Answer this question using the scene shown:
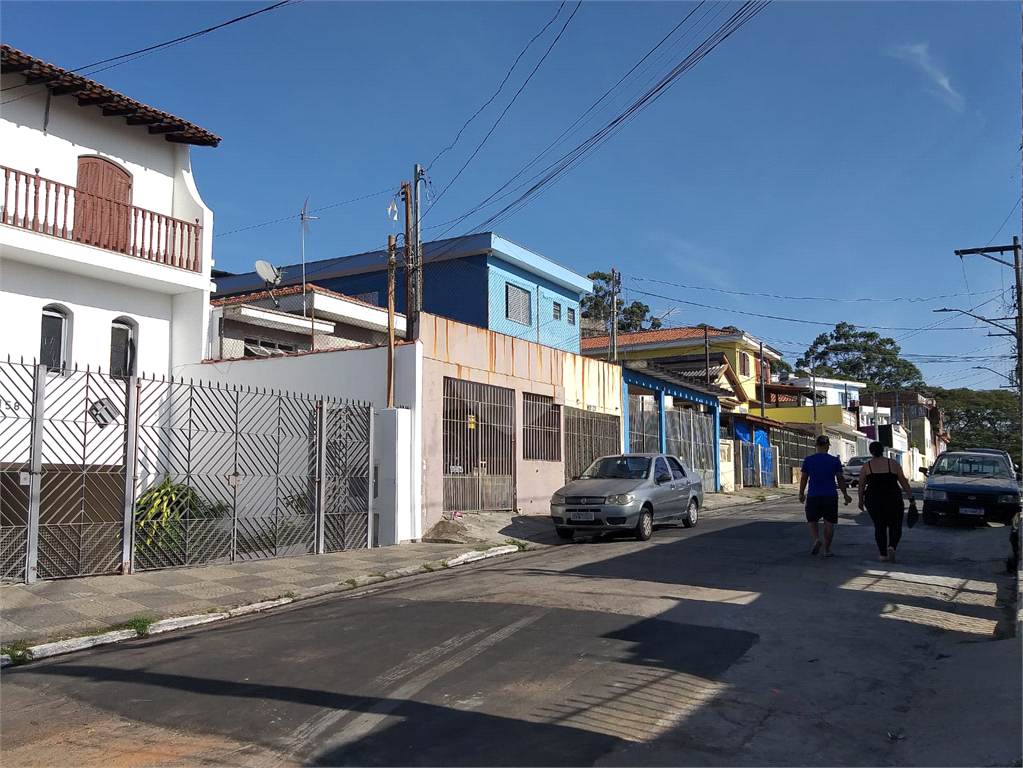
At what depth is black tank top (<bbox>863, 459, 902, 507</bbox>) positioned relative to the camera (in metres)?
11.4

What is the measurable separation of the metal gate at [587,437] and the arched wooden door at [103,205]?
1061 centimetres

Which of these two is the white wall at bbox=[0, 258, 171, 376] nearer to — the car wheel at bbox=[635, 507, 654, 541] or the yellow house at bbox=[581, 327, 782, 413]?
the car wheel at bbox=[635, 507, 654, 541]

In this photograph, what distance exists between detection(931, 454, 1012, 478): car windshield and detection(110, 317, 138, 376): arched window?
1663cm

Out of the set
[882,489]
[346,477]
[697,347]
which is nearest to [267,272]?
[346,477]

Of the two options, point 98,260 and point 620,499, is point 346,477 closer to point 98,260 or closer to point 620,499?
point 620,499

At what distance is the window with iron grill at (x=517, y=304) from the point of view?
95.9 ft

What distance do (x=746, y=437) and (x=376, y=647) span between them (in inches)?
1325

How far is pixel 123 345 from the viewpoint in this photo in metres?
15.9

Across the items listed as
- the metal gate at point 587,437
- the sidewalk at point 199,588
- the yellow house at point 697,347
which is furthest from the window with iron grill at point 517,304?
the yellow house at point 697,347

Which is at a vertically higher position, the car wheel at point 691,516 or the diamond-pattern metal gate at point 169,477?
the diamond-pattern metal gate at point 169,477

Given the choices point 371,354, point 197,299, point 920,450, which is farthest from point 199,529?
point 920,450

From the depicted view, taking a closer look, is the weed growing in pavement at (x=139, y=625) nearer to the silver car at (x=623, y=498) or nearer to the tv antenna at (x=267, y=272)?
the silver car at (x=623, y=498)

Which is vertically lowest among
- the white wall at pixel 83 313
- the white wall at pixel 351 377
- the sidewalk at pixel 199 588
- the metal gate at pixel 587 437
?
the sidewalk at pixel 199 588

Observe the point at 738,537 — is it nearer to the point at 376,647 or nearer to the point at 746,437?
the point at 376,647
